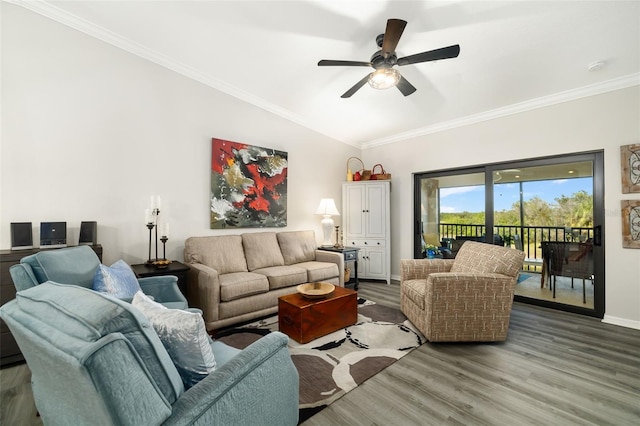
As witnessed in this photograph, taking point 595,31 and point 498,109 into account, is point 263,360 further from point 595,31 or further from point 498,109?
point 498,109

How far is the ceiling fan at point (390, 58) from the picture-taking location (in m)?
2.06

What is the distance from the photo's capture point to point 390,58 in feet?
7.83

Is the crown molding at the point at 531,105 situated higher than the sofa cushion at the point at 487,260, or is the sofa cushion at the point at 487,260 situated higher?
the crown molding at the point at 531,105

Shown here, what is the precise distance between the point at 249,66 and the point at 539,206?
4.14 m

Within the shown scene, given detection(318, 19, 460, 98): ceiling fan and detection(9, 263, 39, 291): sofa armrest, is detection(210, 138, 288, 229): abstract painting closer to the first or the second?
detection(318, 19, 460, 98): ceiling fan

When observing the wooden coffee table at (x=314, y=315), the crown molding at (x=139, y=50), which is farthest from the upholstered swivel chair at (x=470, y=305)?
the crown molding at (x=139, y=50)

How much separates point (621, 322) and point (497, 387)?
2324 millimetres

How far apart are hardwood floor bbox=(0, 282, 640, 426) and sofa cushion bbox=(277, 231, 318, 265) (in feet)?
6.88

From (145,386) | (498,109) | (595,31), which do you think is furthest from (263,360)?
(498,109)

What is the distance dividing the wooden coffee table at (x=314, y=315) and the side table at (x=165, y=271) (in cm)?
101

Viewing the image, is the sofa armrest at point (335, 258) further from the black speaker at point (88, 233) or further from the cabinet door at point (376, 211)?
the black speaker at point (88, 233)

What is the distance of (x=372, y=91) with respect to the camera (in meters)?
3.54

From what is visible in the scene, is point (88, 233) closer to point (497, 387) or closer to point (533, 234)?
point (497, 387)

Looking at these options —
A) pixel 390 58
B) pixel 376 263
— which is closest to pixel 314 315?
pixel 390 58
